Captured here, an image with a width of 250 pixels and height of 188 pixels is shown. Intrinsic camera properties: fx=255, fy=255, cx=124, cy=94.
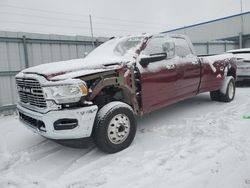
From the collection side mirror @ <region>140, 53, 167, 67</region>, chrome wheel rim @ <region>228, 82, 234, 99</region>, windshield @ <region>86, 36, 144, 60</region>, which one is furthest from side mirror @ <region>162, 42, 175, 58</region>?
chrome wheel rim @ <region>228, 82, 234, 99</region>

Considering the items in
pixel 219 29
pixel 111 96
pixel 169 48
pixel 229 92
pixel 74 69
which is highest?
pixel 219 29

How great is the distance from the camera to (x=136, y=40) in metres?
4.91

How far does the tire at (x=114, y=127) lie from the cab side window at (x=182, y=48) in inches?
83.9

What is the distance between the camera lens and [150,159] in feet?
11.6

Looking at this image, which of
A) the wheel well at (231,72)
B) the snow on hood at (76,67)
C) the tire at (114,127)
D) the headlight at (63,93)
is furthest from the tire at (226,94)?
the headlight at (63,93)

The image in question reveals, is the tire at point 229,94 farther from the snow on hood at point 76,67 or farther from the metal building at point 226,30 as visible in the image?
the metal building at point 226,30

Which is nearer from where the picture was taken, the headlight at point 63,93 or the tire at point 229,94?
the headlight at point 63,93

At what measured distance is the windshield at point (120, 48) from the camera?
181 inches

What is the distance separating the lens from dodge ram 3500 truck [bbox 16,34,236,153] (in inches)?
136

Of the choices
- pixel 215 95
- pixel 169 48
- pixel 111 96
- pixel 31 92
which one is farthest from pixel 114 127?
pixel 215 95

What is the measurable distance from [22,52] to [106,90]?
184 inches

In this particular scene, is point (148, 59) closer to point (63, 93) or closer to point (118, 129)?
point (118, 129)

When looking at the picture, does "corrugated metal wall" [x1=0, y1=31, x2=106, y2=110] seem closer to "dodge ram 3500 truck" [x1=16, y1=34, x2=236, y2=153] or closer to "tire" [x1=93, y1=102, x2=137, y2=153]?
"dodge ram 3500 truck" [x1=16, y1=34, x2=236, y2=153]

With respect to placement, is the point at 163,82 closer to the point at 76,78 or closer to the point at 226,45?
the point at 76,78
